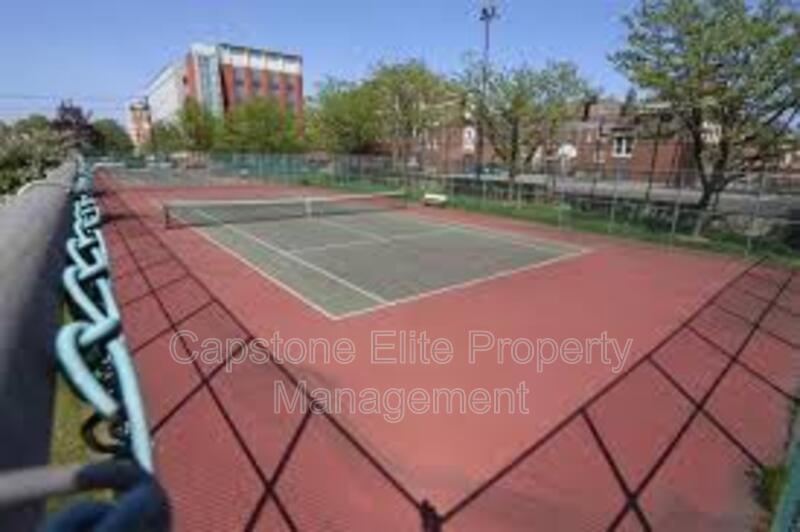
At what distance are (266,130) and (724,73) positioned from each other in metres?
50.6

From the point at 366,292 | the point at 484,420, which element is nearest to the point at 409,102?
the point at 366,292

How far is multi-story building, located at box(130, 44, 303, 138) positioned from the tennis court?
68559 mm

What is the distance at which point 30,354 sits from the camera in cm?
115

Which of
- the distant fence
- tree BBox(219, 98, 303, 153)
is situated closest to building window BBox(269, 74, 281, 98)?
tree BBox(219, 98, 303, 153)

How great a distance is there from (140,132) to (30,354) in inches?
5516

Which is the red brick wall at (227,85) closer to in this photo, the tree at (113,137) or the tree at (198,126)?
the tree at (113,137)

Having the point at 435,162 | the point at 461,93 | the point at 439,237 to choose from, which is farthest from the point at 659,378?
the point at 435,162

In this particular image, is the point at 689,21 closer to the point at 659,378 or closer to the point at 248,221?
the point at 659,378

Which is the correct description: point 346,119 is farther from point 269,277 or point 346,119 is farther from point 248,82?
point 248,82

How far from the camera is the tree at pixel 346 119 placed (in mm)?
43375

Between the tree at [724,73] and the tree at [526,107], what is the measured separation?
9.62 metres

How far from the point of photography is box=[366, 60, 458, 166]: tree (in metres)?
39.0

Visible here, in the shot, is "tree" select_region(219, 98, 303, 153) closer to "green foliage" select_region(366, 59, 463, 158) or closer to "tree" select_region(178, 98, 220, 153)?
"tree" select_region(178, 98, 220, 153)

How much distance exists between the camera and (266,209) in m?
27.4
